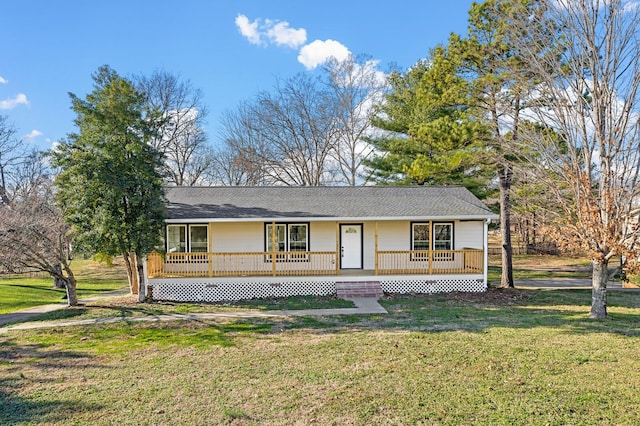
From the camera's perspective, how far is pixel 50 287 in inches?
885

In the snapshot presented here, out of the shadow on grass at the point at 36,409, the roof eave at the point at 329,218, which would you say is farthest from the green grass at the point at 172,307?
the shadow on grass at the point at 36,409

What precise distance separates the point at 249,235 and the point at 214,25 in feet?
31.0

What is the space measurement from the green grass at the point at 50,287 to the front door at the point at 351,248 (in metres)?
12.2

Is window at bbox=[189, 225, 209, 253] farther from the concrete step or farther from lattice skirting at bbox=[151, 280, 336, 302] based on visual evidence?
the concrete step

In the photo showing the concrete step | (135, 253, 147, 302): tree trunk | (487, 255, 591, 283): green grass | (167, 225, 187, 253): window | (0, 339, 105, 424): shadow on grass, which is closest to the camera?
(0, 339, 105, 424): shadow on grass

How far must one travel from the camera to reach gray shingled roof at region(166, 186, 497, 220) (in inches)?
576

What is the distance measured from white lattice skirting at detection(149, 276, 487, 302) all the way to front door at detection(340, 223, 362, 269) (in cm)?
152

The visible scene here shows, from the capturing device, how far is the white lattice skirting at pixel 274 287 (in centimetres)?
1420

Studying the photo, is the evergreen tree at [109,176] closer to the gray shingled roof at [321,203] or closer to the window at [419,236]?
the gray shingled roof at [321,203]

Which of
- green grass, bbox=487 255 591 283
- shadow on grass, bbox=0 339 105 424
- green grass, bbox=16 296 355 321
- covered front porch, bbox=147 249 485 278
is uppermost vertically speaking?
covered front porch, bbox=147 249 485 278

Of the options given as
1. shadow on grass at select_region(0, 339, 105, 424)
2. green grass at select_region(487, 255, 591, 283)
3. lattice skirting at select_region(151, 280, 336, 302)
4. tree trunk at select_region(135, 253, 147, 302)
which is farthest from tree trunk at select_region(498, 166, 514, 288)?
shadow on grass at select_region(0, 339, 105, 424)

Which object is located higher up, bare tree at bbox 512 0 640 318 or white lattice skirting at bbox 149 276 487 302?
bare tree at bbox 512 0 640 318

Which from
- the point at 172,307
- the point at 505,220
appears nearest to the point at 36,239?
the point at 172,307

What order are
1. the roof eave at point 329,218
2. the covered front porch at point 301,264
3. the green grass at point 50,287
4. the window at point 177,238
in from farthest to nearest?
1. the green grass at point 50,287
2. the window at point 177,238
3. the covered front porch at point 301,264
4. the roof eave at point 329,218
